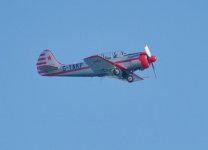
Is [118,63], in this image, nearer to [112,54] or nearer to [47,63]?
[112,54]

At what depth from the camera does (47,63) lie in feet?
161

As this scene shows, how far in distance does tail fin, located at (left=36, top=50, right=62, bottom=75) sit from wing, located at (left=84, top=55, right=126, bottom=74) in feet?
17.5

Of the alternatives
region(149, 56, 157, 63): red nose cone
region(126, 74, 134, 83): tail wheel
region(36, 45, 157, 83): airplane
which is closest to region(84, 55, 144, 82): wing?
region(36, 45, 157, 83): airplane

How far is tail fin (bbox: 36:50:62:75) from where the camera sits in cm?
4791

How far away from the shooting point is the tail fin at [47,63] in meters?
47.9

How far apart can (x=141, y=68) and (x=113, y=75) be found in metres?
2.22

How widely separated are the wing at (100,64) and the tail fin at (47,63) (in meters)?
5.34

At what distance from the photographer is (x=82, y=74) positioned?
46.0 m

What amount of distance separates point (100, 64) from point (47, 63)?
752 cm

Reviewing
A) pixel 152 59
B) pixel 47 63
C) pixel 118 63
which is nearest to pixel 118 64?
pixel 118 63

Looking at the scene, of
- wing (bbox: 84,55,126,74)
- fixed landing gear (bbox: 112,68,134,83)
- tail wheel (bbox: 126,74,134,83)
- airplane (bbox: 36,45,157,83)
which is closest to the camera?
wing (bbox: 84,55,126,74)

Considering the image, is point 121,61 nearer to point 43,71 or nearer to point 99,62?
point 99,62

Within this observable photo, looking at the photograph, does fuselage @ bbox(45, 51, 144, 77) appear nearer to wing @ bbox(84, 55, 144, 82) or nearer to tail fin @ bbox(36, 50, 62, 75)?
wing @ bbox(84, 55, 144, 82)

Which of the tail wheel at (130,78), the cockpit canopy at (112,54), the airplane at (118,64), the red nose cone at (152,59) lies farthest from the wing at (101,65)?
the red nose cone at (152,59)
